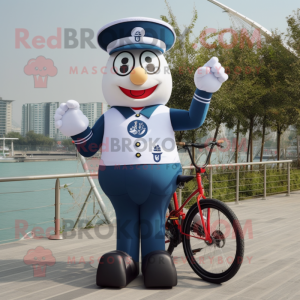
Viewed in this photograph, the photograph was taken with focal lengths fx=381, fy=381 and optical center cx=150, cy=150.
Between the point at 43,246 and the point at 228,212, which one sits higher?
the point at 228,212

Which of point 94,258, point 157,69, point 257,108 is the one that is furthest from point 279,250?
point 257,108

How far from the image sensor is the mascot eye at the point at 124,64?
3145 mm

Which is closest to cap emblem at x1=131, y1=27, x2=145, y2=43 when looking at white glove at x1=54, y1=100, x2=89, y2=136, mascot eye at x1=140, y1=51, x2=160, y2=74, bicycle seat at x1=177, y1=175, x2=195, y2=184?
mascot eye at x1=140, y1=51, x2=160, y2=74

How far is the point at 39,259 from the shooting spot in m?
3.81

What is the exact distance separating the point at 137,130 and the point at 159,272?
1.12m

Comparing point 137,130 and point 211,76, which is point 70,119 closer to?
point 137,130

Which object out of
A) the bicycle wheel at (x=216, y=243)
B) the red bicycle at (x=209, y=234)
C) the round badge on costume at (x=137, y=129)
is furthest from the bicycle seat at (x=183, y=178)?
the round badge on costume at (x=137, y=129)

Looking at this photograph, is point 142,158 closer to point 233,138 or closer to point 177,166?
point 177,166

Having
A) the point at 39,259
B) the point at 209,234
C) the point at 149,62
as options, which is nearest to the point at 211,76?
the point at 149,62

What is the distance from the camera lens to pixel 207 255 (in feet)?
10.8

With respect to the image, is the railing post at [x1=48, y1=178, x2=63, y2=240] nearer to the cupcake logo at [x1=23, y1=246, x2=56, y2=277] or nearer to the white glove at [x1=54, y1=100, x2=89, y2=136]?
the cupcake logo at [x1=23, y1=246, x2=56, y2=277]

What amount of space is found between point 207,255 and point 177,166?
0.83 m

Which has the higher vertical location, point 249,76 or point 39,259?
point 249,76

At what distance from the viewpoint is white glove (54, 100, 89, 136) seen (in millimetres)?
3037
